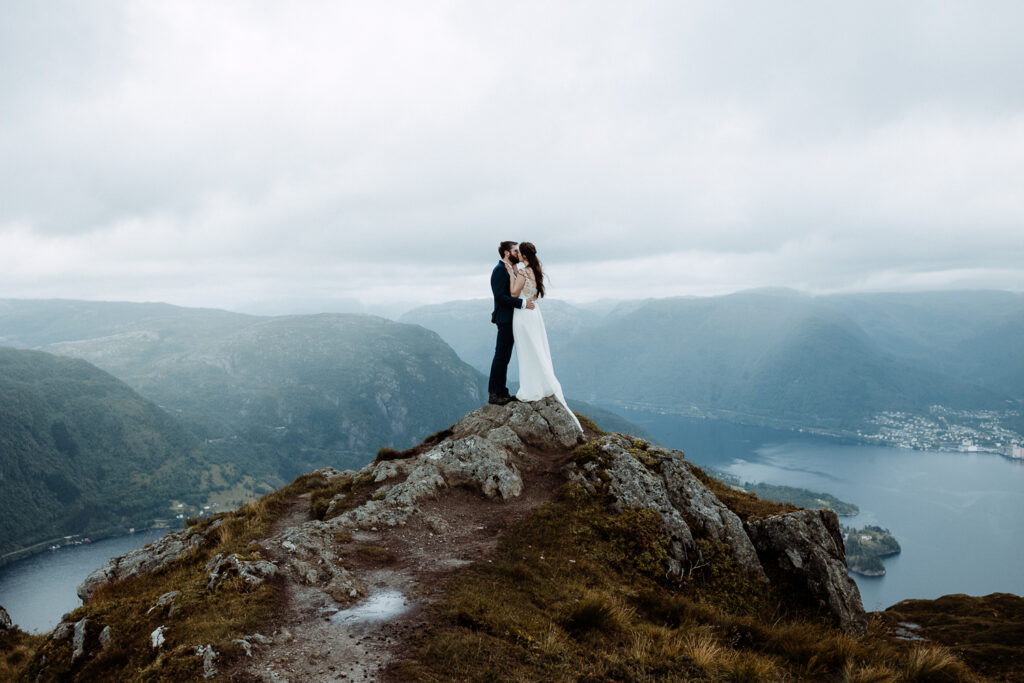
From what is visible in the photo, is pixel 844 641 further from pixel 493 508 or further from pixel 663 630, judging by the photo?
pixel 493 508

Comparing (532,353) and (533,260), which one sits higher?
(533,260)

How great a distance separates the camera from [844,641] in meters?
11.1

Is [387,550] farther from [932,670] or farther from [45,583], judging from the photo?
[45,583]

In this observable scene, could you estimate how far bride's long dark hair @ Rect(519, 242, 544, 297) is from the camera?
2039 centimetres

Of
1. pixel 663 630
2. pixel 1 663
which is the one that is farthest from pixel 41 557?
pixel 663 630

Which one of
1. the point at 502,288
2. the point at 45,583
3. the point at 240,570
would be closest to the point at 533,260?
the point at 502,288

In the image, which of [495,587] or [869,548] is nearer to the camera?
[495,587]

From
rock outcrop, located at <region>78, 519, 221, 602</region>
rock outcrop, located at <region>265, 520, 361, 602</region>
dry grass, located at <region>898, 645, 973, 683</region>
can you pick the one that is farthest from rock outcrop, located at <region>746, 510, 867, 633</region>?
rock outcrop, located at <region>78, 519, 221, 602</region>

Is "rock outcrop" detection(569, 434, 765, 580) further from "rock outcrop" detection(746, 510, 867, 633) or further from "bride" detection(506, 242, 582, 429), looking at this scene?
"bride" detection(506, 242, 582, 429)

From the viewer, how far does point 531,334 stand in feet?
68.4

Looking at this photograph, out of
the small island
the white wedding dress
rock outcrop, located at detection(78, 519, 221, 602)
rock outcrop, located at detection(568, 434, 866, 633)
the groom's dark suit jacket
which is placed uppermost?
the groom's dark suit jacket

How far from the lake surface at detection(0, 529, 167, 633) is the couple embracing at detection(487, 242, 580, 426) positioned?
138242mm

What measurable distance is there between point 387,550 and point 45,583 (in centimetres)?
22390

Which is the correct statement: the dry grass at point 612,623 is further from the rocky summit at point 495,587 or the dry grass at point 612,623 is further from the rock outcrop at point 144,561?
the rock outcrop at point 144,561
